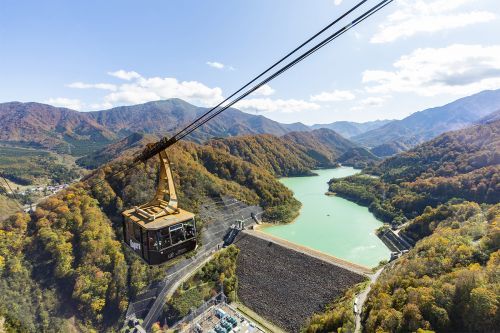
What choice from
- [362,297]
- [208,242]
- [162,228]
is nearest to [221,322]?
[362,297]

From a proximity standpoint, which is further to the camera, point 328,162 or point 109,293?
point 328,162

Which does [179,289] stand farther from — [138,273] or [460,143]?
[460,143]

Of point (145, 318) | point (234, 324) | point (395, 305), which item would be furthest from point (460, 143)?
point (145, 318)

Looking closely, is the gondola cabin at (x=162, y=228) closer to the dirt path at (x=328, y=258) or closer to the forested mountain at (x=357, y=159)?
the dirt path at (x=328, y=258)

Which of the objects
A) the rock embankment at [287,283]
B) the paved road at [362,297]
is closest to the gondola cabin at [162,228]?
the paved road at [362,297]

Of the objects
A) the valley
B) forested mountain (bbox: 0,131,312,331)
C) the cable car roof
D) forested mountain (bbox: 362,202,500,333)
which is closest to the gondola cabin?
the cable car roof

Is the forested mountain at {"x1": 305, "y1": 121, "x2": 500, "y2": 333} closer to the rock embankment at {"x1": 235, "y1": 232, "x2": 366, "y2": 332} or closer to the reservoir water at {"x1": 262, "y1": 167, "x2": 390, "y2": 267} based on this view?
the rock embankment at {"x1": 235, "y1": 232, "x2": 366, "y2": 332}
